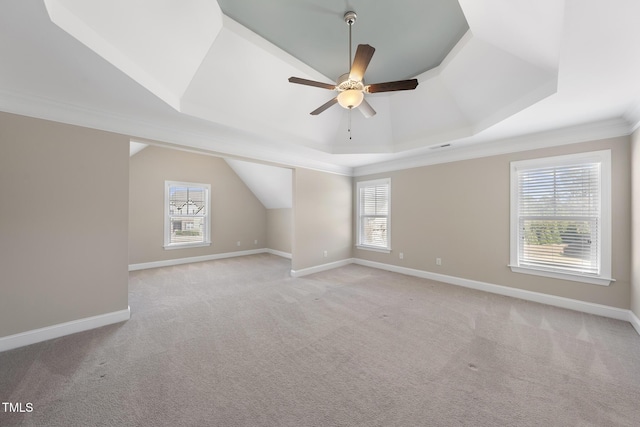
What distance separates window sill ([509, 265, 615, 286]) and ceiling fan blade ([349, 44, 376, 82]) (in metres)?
3.72

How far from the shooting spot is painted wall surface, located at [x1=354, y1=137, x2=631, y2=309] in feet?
9.62

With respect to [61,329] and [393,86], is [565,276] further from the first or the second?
[61,329]

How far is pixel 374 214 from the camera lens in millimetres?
5699

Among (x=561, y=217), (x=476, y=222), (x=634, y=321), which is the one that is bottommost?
(x=634, y=321)

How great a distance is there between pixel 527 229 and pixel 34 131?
6.31m

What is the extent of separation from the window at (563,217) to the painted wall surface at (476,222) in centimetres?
9

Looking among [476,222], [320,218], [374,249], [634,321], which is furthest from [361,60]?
[374,249]

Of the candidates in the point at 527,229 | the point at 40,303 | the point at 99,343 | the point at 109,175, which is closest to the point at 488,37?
the point at 527,229

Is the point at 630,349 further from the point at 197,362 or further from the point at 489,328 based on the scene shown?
the point at 197,362

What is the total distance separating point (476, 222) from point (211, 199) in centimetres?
624

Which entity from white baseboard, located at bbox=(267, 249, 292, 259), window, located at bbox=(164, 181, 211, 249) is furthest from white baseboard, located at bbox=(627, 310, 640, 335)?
window, located at bbox=(164, 181, 211, 249)

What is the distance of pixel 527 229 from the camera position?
360 centimetres

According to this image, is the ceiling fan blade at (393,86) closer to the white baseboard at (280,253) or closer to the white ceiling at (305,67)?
the white ceiling at (305,67)

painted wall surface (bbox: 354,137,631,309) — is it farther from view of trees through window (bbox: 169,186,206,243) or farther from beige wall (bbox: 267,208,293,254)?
view of trees through window (bbox: 169,186,206,243)
